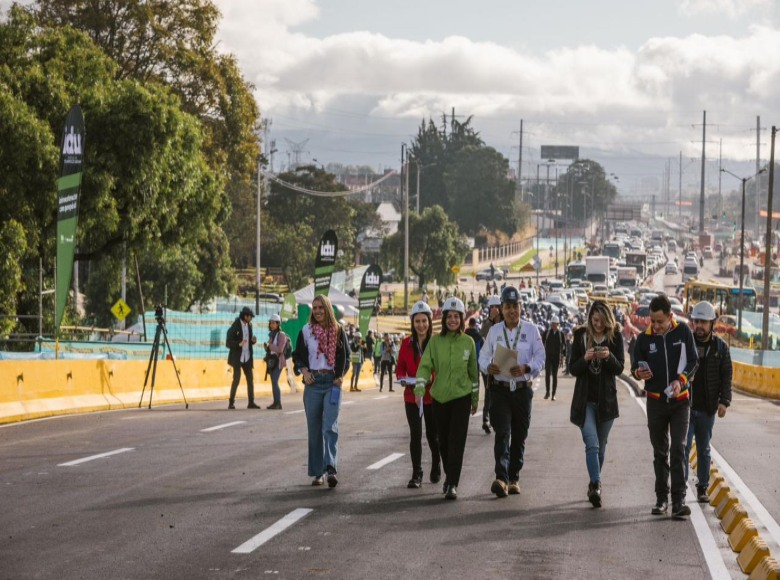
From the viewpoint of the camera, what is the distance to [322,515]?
37.8 ft

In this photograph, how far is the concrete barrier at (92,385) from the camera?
21.6 metres

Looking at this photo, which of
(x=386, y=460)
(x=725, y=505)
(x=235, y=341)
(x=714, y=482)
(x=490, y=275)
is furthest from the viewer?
(x=490, y=275)

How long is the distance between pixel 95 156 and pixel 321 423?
27.1 meters

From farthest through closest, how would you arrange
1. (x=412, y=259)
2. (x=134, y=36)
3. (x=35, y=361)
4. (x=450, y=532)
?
(x=412, y=259) < (x=134, y=36) < (x=35, y=361) < (x=450, y=532)

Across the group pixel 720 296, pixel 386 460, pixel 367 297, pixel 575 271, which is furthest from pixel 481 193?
pixel 386 460

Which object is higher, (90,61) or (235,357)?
(90,61)

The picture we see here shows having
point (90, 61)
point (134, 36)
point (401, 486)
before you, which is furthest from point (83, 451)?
point (134, 36)

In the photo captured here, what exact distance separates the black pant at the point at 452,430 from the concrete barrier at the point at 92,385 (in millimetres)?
10010

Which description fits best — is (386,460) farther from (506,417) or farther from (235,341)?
(235,341)

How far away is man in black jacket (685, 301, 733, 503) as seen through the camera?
12.9 m

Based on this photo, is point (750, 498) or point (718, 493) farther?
point (750, 498)

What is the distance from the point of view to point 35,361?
22.3m

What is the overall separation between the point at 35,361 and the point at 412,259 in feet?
306

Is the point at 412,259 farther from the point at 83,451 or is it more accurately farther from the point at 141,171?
the point at 83,451
